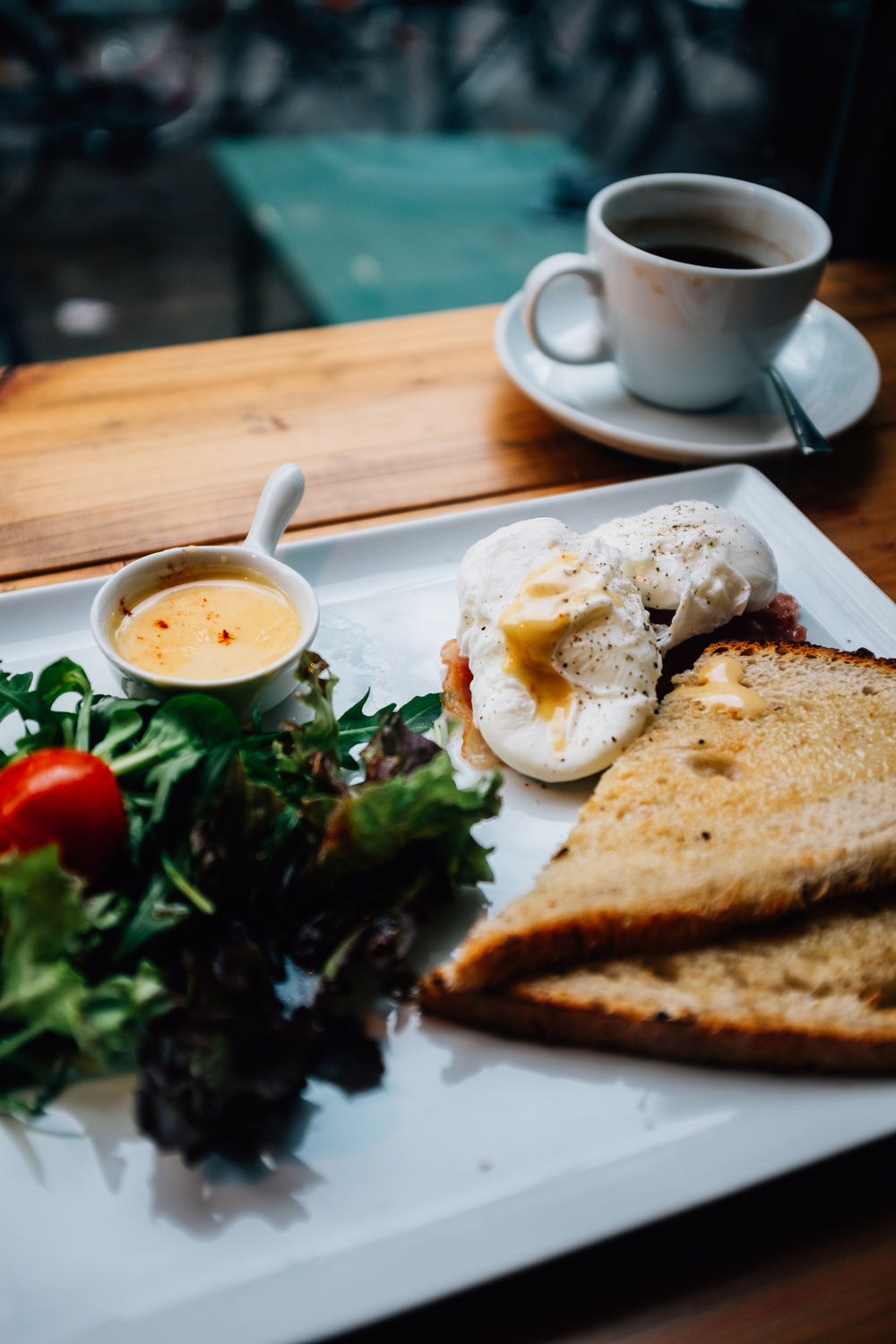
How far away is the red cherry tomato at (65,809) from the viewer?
4.55ft

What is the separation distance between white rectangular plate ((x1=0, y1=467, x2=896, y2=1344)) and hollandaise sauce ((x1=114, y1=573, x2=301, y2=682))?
70 cm

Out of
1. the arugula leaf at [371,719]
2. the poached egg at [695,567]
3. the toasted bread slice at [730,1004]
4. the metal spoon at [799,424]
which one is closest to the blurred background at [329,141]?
the metal spoon at [799,424]

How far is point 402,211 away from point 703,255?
22.2ft

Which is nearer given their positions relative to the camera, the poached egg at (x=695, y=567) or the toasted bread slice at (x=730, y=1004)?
the toasted bread slice at (x=730, y=1004)

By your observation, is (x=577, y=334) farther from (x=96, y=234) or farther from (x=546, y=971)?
(x=96, y=234)

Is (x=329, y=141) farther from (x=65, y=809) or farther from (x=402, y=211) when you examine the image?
(x=65, y=809)

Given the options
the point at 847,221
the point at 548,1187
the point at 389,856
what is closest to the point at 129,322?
the point at 847,221

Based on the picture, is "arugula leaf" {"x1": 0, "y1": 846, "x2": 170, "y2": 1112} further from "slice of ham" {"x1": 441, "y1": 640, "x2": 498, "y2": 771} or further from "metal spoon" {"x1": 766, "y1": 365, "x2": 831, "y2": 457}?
"metal spoon" {"x1": 766, "y1": 365, "x2": 831, "y2": 457}

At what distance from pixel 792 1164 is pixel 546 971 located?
15.3 inches

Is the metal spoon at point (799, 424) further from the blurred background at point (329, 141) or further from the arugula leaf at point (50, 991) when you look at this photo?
the blurred background at point (329, 141)

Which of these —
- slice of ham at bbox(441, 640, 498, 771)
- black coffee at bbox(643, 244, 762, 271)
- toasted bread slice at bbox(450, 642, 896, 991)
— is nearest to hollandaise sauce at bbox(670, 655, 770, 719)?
toasted bread slice at bbox(450, 642, 896, 991)

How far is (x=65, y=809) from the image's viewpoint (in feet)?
4.57

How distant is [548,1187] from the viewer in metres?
1.24

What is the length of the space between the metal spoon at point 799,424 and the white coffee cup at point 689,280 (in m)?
0.09
